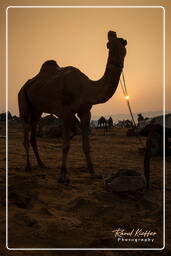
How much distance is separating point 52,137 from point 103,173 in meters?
11.4

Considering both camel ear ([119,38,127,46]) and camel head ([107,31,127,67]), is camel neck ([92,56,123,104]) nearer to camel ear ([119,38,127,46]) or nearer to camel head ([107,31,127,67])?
camel head ([107,31,127,67])

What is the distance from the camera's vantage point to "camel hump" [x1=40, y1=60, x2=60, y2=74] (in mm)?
8573

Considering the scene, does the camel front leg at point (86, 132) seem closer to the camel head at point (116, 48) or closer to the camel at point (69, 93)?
the camel at point (69, 93)

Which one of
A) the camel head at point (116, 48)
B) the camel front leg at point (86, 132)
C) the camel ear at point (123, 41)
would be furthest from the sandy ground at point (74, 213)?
the camel ear at point (123, 41)

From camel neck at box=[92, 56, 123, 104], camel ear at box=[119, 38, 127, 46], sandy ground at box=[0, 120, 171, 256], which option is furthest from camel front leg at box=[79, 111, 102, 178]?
camel ear at box=[119, 38, 127, 46]

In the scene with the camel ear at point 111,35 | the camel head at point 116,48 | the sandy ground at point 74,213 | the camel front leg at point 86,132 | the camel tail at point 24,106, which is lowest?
the sandy ground at point 74,213

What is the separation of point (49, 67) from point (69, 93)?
4.80 feet

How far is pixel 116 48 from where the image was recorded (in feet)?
21.0

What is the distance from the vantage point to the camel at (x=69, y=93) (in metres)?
6.52

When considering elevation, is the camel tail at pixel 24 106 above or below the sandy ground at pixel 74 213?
above

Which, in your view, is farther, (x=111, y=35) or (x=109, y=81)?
(x=109, y=81)

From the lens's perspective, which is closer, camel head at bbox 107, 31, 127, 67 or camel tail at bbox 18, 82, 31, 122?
camel head at bbox 107, 31, 127, 67

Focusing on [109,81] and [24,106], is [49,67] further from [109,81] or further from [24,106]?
[109,81]

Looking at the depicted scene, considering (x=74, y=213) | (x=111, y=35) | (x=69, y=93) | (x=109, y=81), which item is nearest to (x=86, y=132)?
(x=69, y=93)
